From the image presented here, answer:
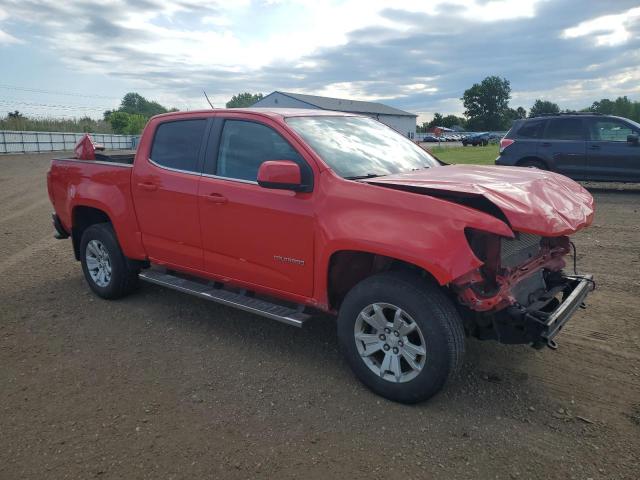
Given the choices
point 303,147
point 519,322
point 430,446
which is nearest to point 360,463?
point 430,446

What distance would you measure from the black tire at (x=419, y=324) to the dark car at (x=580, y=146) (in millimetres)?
9837

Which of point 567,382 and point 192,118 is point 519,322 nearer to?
point 567,382

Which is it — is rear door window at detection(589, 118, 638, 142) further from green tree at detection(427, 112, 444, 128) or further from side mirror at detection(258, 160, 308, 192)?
green tree at detection(427, 112, 444, 128)

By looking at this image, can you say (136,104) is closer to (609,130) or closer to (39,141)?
(39,141)

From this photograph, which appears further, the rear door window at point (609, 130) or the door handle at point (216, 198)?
the rear door window at point (609, 130)

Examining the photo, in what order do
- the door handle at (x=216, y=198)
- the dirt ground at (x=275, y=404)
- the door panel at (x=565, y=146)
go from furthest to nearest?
the door panel at (x=565, y=146) → the door handle at (x=216, y=198) → the dirt ground at (x=275, y=404)

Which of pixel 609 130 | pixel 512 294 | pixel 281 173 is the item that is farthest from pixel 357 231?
pixel 609 130

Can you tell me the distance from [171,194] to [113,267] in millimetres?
1294

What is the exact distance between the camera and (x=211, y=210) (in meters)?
4.23

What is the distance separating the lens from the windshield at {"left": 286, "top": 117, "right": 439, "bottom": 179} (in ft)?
12.7

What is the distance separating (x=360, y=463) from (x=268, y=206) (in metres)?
1.90

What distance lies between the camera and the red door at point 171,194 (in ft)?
14.6

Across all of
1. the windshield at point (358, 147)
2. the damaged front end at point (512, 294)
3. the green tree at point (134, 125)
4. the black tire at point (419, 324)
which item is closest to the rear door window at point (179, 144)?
the windshield at point (358, 147)

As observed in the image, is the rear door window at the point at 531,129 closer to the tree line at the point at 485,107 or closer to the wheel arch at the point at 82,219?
the wheel arch at the point at 82,219
